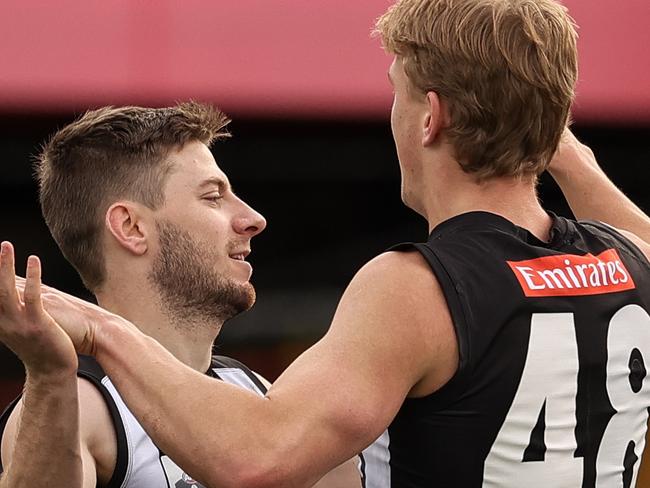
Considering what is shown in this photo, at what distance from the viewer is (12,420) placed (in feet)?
9.60

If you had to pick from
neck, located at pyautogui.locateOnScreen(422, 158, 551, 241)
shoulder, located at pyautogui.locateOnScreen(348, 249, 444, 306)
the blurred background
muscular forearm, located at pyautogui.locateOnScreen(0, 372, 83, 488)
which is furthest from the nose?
the blurred background

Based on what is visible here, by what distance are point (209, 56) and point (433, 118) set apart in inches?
182

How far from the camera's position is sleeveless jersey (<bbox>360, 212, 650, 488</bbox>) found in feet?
7.20

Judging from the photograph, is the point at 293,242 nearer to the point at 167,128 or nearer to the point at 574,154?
the point at 167,128

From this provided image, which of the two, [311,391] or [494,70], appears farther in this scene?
[494,70]

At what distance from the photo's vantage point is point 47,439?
2.54 metres

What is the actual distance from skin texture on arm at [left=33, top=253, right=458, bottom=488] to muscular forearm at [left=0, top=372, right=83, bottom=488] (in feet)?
1.14

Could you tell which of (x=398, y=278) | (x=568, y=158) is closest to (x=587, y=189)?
(x=568, y=158)

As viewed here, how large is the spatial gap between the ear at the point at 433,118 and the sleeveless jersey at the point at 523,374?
17 cm

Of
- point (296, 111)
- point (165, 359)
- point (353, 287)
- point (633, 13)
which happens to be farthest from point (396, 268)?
point (633, 13)

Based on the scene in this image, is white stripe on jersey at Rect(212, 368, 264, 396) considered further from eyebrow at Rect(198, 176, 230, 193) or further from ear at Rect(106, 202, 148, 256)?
eyebrow at Rect(198, 176, 230, 193)

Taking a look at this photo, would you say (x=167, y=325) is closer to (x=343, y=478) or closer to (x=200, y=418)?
(x=343, y=478)

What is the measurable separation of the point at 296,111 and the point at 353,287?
493 centimetres

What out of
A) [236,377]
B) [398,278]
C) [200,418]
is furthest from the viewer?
[236,377]
